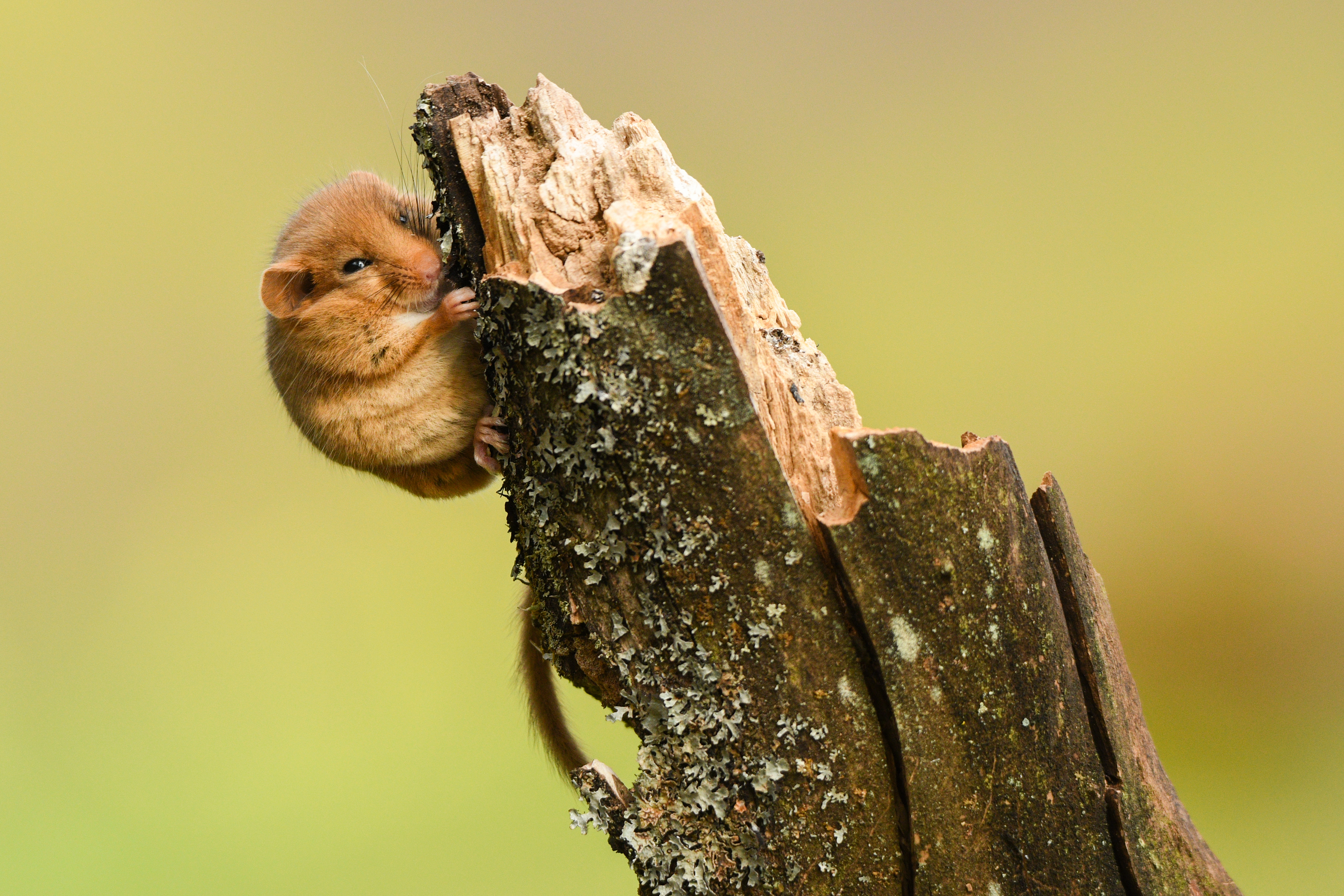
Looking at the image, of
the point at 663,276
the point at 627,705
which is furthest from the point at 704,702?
the point at 663,276

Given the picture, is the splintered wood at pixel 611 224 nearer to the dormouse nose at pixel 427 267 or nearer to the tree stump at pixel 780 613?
the tree stump at pixel 780 613

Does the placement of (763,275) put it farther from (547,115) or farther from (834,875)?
(834,875)

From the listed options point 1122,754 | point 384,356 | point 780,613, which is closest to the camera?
point 780,613

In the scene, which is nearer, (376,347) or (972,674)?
(972,674)

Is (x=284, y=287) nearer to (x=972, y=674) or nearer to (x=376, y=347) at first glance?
(x=376, y=347)

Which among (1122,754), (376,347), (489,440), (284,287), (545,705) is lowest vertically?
(1122,754)

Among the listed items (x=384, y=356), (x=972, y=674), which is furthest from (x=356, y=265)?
(x=972, y=674)
